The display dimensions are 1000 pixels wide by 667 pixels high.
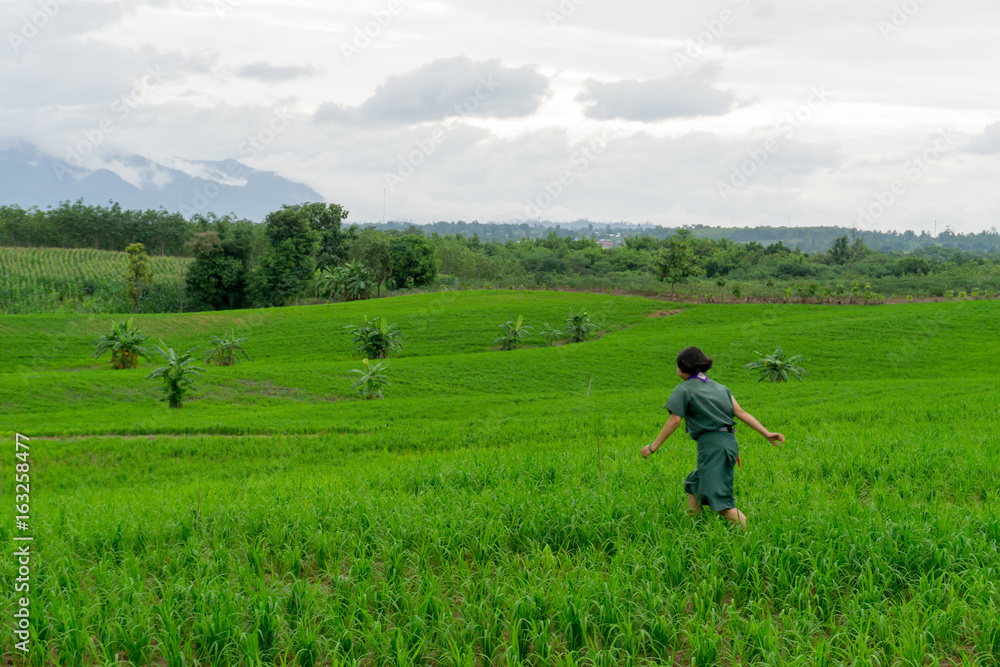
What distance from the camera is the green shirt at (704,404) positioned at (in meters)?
6.36

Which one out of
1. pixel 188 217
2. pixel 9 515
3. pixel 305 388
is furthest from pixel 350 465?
pixel 188 217

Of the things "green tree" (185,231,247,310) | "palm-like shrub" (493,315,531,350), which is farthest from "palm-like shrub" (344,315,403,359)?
"green tree" (185,231,247,310)

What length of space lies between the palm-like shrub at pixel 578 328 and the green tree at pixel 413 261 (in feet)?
138

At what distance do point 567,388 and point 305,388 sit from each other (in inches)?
540

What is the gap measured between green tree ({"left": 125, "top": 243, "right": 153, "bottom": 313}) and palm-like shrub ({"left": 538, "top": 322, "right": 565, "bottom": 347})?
53761mm

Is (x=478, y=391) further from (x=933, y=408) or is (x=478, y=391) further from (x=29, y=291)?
(x=29, y=291)

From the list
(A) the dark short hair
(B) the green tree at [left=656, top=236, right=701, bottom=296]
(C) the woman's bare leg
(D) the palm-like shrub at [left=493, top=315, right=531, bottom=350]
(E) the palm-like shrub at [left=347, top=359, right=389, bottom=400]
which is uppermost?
(B) the green tree at [left=656, top=236, right=701, bottom=296]

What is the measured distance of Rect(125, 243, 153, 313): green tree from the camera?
75.9 metres

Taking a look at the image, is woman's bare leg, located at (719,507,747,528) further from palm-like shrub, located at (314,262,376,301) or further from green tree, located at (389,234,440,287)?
green tree, located at (389,234,440,287)

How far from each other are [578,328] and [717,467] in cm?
4323

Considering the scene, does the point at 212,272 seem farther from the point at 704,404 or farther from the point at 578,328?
the point at 704,404

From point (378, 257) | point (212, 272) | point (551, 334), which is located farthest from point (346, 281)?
point (551, 334)

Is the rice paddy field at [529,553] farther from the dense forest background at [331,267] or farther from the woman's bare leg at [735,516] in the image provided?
the dense forest background at [331,267]

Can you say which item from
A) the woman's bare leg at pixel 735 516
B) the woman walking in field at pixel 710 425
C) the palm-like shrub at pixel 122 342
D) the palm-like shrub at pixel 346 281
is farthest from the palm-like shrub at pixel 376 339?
the palm-like shrub at pixel 346 281
